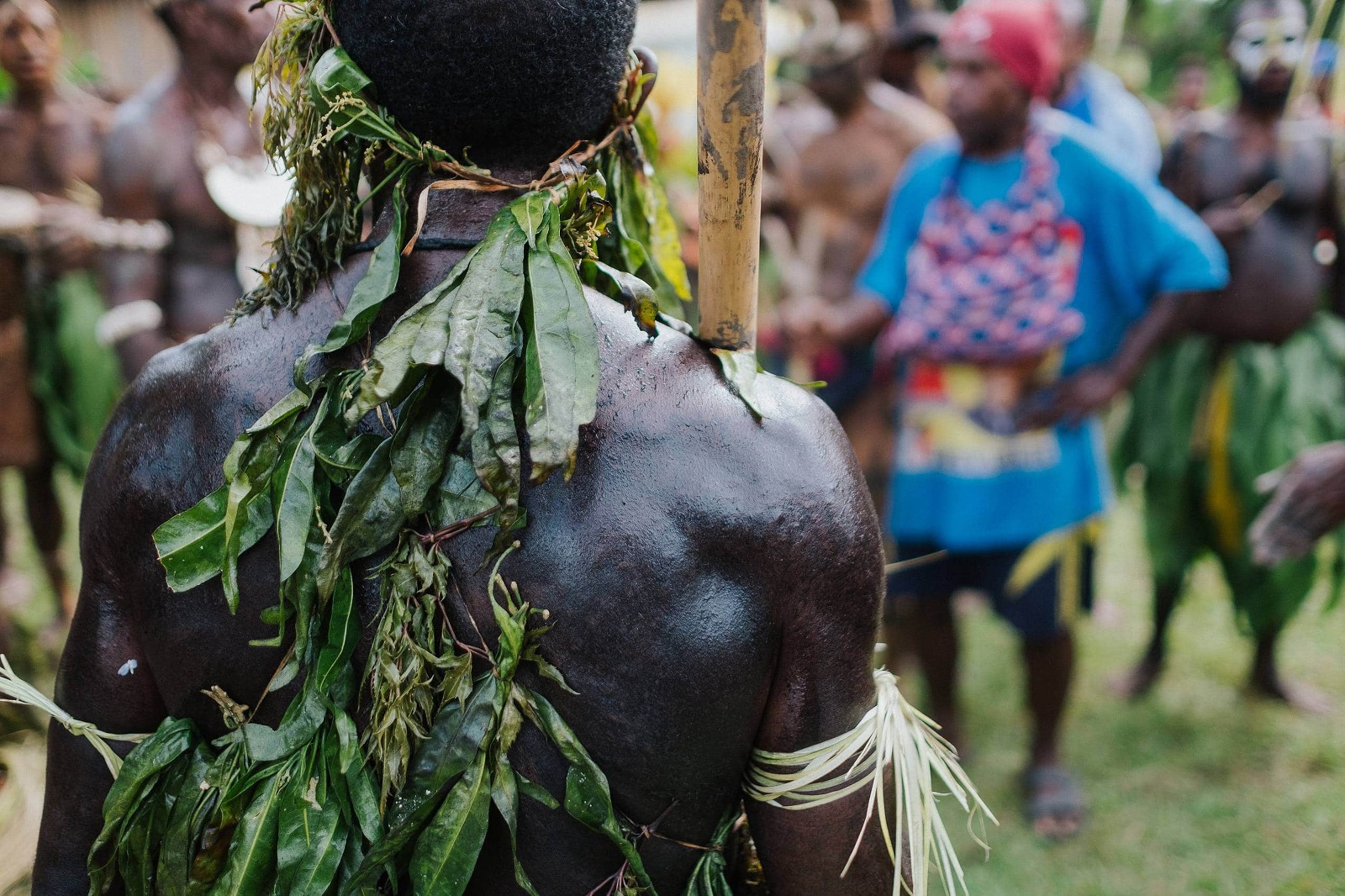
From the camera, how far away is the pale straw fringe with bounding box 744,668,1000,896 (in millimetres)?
1328

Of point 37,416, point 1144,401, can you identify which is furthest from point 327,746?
point 37,416

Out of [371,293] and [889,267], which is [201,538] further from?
[889,267]

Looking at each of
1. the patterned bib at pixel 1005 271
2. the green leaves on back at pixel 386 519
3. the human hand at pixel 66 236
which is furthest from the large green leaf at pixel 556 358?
the human hand at pixel 66 236

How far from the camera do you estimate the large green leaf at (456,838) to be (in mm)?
1260

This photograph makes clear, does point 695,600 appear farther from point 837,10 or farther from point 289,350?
point 837,10

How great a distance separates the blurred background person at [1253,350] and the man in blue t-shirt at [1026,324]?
0.80 metres

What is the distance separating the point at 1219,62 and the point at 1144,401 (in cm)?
1466

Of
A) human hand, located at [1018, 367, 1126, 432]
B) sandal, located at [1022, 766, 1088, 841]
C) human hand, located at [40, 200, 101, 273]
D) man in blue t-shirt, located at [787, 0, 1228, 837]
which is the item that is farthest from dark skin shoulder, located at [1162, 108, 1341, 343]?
human hand, located at [40, 200, 101, 273]

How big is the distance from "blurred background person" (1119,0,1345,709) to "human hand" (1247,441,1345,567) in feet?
5.88

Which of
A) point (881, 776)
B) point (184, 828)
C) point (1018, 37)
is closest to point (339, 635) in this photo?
point (184, 828)

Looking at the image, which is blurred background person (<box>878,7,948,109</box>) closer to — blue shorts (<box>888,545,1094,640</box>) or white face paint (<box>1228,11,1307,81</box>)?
white face paint (<box>1228,11,1307,81</box>)

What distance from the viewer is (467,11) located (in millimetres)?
1155

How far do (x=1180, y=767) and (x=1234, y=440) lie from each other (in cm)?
137

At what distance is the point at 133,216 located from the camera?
200 inches
